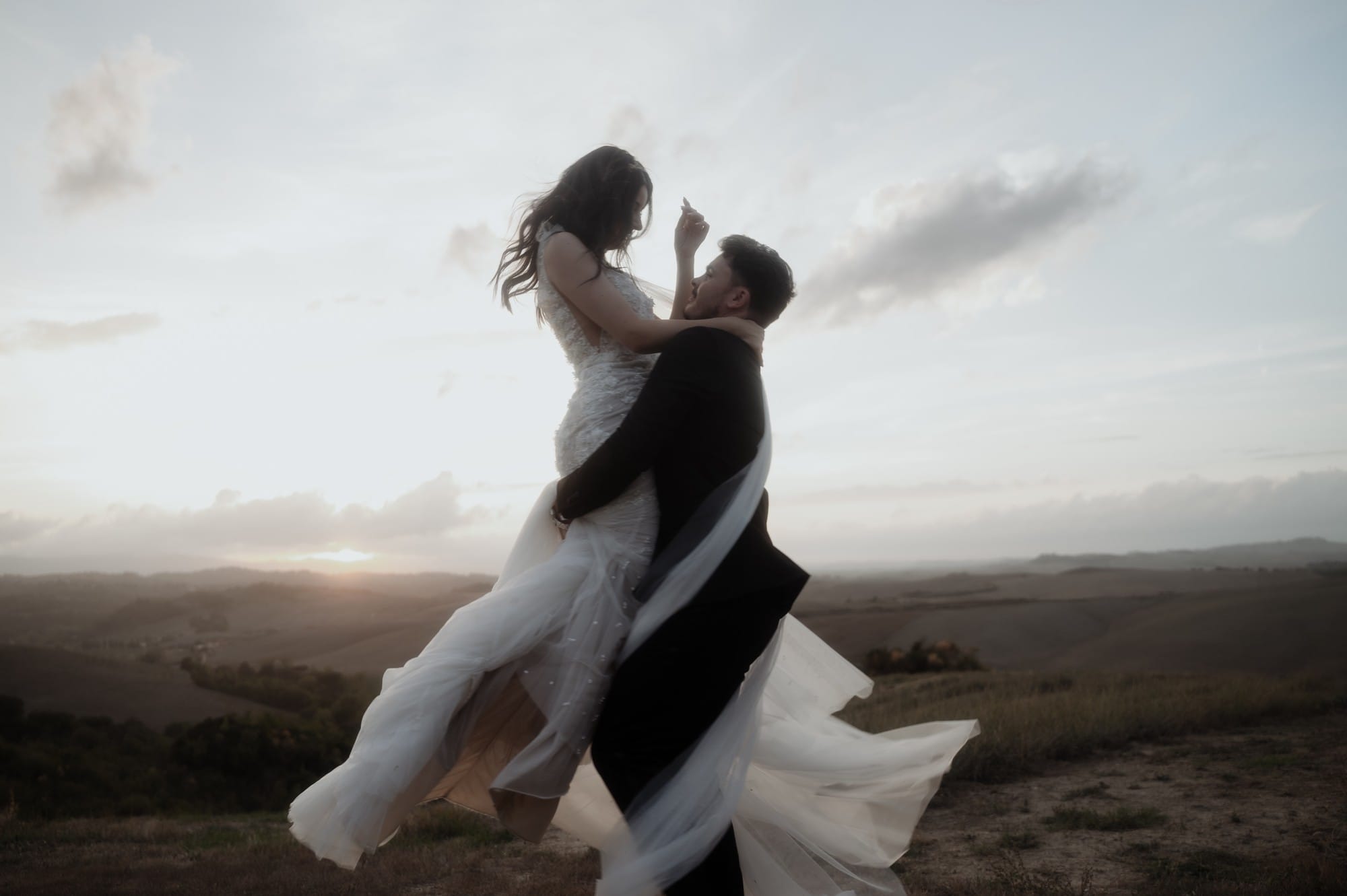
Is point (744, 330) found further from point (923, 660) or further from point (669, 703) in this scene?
point (923, 660)

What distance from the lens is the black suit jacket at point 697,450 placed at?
3.01 meters

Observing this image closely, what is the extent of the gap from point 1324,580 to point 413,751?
40.7m

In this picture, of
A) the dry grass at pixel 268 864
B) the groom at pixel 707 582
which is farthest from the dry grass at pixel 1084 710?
the groom at pixel 707 582

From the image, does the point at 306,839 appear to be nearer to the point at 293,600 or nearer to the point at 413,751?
the point at 413,751

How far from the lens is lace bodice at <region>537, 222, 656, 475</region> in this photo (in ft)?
10.9

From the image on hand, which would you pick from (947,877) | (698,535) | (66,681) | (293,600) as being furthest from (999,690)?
(293,600)

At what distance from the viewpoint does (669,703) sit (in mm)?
2975

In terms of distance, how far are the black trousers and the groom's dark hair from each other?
1.15m

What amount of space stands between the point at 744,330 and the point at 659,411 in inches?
20.3

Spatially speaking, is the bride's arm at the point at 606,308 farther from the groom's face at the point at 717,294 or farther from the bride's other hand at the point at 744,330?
the groom's face at the point at 717,294

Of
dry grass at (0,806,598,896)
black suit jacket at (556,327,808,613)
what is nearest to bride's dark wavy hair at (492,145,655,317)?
black suit jacket at (556,327,808,613)

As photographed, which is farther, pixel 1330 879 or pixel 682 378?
pixel 1330 879

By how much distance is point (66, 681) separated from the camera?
16.7 m

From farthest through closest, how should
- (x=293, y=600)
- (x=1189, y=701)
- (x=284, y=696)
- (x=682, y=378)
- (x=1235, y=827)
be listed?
(x=293, y=600) < (x=284, y=696) < (x=1189, y=701) < (x=1235, y=827) < (x=682, y=378)
